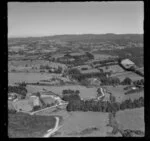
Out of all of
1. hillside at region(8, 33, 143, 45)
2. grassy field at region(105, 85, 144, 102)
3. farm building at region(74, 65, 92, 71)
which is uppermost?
hillside at region(8, 33, 143, 45)

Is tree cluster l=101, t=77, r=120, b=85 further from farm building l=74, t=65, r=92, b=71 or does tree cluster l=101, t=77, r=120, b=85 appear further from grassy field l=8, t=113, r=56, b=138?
grassy field l=8, t=113, r=56, b=138

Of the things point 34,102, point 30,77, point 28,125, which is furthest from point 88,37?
point 28,125

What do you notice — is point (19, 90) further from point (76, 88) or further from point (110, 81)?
point (110, 81)

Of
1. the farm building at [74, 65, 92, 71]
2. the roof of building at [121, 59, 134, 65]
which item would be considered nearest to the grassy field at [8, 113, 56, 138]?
the farm building at [74, 65, 92, 71]

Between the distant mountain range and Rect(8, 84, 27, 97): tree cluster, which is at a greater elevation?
the distant mountain range

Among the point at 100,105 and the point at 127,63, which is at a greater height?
the point at 127,63

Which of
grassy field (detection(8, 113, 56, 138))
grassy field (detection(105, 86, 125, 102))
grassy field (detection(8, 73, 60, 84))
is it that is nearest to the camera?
grassy field (detection(8, 113, 56, 138))
